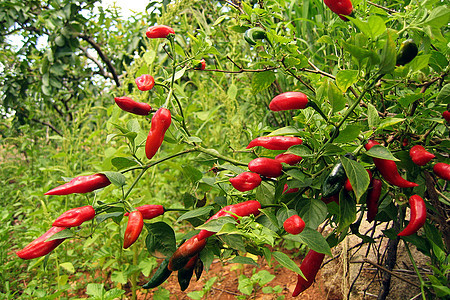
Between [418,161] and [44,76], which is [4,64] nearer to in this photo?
[44,76]

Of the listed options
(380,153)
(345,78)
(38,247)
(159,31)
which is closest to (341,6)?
(345,78)

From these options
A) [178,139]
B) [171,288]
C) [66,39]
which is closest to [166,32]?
[178,139]

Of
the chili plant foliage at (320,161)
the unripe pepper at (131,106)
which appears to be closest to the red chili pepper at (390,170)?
the chili plant foliage at (320,161)

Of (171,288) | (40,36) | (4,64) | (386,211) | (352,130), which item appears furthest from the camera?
(4,64)

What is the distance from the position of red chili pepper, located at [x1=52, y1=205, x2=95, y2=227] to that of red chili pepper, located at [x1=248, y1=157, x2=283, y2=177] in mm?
317

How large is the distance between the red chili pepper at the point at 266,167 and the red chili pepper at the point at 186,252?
177mm

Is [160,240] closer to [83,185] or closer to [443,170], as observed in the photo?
[83,185]

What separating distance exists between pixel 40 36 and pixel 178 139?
382 centimetres

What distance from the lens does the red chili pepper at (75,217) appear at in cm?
58

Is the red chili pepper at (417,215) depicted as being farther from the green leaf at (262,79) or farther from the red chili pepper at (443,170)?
the green leaf at (262,79)

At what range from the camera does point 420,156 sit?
0.60m

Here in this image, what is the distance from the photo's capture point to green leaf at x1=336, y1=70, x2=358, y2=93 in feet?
1.77

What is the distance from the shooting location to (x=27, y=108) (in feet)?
12.7

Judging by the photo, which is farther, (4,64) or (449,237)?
(4,64)
